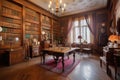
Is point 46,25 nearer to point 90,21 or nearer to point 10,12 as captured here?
point 10,12

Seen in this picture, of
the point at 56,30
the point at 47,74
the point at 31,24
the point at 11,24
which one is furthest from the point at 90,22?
the point at 11,24

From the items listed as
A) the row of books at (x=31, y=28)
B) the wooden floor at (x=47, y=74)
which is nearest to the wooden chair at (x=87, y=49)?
the wooden floor at (x=47, y=74)

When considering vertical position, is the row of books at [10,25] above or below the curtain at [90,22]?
below

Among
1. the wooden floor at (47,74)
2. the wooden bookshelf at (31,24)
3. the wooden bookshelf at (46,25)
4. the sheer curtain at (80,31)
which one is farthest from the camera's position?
the sheer curtain at (80,31)

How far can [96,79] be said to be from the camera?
7.66 feet

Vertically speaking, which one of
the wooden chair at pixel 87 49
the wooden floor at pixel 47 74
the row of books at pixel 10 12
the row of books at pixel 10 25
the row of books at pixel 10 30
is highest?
the row of books at pixel 10 12

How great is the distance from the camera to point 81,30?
7.05m

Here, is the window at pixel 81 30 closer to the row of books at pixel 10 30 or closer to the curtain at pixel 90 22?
the curtain at pixel 90 22

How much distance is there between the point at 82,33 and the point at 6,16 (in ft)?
18.4

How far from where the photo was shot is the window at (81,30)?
677cm

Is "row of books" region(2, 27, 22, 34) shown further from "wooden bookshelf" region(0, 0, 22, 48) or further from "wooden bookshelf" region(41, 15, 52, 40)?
"wooden bookshelf" region(41, 15, 52, 40)

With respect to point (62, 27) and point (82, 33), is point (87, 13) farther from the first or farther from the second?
point (62, 27)

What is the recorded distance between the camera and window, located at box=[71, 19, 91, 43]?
267 inches

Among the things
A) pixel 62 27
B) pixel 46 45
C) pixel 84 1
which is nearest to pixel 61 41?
pixel 62 27
